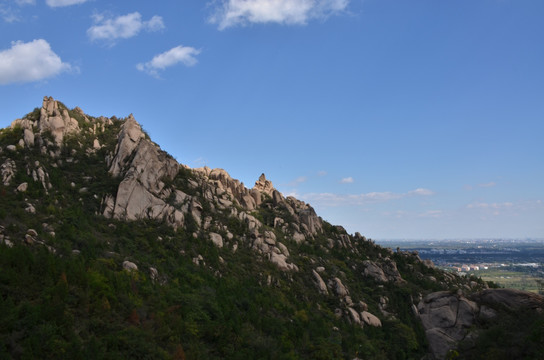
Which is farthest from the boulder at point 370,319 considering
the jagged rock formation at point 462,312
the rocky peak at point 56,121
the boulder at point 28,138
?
the boulder at point 28,138

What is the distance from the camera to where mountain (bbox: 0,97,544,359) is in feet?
118

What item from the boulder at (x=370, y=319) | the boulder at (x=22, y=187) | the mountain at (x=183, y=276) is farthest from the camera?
the boulder at (x=370, y=319)

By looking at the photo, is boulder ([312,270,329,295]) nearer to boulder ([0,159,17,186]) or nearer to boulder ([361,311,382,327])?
boulder ([361,311,382,327])

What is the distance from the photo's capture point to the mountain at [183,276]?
3603 centimetres

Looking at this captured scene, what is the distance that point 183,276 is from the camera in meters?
58.5

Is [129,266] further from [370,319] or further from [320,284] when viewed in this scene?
[370,319]

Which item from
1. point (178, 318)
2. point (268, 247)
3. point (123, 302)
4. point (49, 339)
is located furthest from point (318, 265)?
point (49, 339)

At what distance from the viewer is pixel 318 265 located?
8756 centimetres

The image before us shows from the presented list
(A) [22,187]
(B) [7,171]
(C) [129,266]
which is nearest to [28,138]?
(B) [7,171]

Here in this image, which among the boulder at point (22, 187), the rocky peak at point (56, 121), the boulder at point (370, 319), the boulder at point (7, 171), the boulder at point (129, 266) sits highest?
the rocky peak at point (56, 121)

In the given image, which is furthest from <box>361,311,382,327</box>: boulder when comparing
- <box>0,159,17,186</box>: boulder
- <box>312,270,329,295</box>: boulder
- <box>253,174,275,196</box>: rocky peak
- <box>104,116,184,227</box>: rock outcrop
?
<box>0,159,17,186</box>: boulder

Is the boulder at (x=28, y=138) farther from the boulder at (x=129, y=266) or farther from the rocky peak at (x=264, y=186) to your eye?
the rocky peak at (x=264, y=186)

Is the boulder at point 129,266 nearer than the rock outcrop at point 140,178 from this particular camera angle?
Yes

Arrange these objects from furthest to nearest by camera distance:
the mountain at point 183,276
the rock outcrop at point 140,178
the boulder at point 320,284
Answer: the boulder at point 320,284 < the rock outcrop at point 140,178 < the mountain at point 183,276
